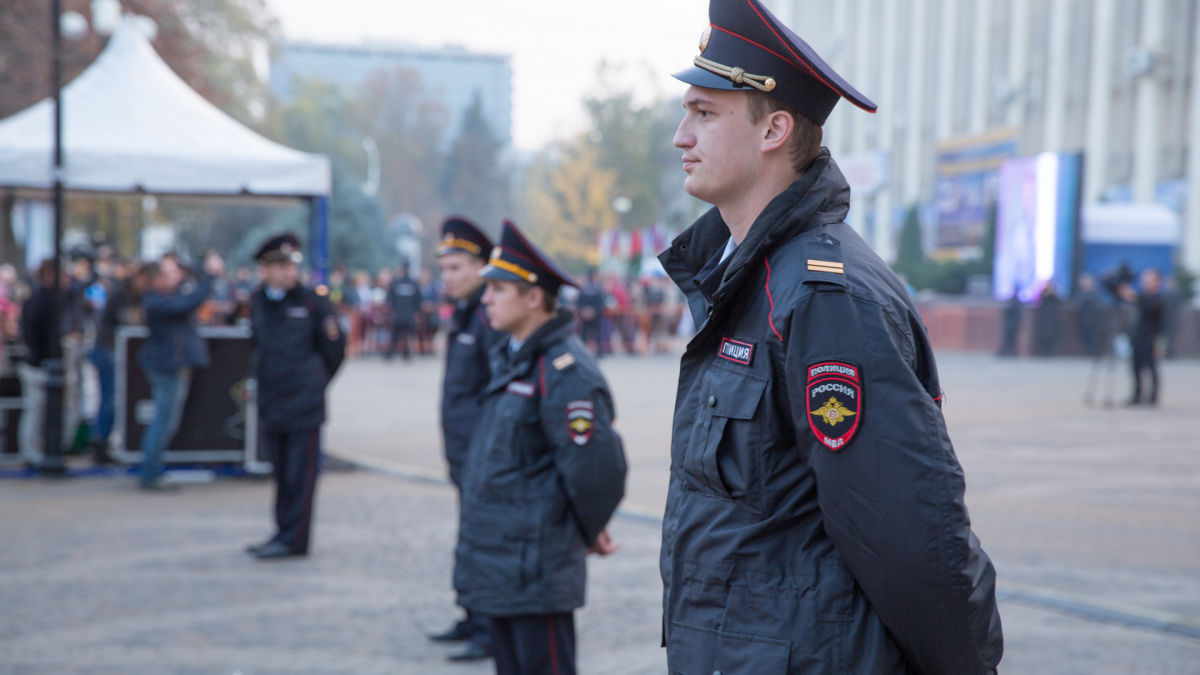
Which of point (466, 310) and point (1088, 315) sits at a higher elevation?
point (466, 310)

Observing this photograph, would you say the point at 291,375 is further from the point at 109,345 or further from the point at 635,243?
the point at 635,243

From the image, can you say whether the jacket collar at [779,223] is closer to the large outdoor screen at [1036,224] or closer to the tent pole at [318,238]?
the tent pole at [318,238]

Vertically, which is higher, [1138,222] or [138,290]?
[1138,222]

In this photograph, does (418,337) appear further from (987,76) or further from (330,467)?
(987,76)

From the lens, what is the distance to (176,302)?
9.79 m

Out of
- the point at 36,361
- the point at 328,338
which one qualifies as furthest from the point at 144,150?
the point at 328,338

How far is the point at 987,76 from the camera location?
49625 millimetres

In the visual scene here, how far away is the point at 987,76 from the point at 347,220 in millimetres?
27751

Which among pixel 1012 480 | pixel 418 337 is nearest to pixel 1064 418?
pixel 1012 480

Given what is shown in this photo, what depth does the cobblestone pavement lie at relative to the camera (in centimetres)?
547

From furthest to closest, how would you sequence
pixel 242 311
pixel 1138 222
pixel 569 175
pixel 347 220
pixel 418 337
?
pixel 569 175, pixel 347 220, pixel 1138 222, pixel 418 337, pixel 242 311

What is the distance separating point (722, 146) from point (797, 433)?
0.57m

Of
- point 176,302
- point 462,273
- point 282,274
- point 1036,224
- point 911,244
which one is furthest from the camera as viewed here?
point 911,244

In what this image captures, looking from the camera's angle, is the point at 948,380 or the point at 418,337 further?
the point at 418,337
